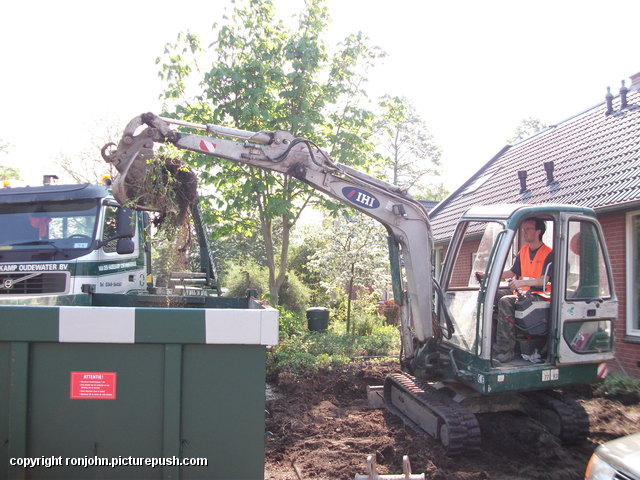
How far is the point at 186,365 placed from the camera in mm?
2453

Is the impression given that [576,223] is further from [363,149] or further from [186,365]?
[363,149]

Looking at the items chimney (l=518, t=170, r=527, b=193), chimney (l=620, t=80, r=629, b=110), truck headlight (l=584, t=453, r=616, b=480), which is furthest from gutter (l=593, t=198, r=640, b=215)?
truck headlight (l=584, t=453, r=616, b=480)

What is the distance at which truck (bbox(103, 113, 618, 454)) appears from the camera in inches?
211

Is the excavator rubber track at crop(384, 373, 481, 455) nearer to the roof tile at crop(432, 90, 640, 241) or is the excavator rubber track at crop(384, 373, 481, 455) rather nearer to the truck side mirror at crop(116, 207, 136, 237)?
the truck side mirror at crop(116, 207, 136, 237)

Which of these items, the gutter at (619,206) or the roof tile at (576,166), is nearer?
the gutter at (619,206)

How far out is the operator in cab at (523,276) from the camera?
553 centimetres

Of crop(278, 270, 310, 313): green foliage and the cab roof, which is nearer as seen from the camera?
the cab roof

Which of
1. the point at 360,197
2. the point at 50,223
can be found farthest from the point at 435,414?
the point at 50,223

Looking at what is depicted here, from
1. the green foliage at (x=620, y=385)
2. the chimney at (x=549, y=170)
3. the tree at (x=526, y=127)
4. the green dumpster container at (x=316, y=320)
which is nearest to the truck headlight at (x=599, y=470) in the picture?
the green foliage at (x=620, y=385)

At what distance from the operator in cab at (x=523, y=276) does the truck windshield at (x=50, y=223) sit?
498 centimetres

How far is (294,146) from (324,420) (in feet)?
10.7

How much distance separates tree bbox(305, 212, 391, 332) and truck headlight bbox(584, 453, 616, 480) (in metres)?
10.2

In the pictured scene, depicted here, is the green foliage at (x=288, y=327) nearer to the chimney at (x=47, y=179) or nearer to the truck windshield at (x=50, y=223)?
the truck windshield at (x=50, y=223)

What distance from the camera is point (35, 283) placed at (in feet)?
20.7
